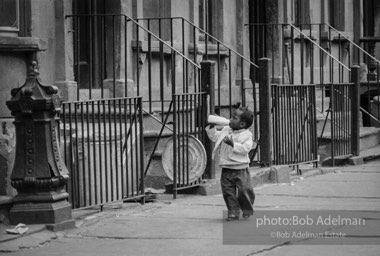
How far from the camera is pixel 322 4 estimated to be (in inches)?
1014

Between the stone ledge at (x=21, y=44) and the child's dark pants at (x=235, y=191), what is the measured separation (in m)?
2.52

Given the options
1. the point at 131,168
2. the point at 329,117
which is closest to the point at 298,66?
the point at 329,117

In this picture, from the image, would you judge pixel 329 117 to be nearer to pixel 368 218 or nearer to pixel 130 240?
pixel 368 218

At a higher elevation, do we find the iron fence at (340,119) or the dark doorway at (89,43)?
the dark doorway at (89,43)

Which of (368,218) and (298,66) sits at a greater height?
(298,66)

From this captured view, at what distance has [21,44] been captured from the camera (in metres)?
12.3

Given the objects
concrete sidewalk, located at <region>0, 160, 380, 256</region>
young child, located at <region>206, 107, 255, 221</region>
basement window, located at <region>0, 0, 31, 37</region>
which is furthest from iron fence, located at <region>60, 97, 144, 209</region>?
young child, located at <region>206, 107, 255, 221</region>

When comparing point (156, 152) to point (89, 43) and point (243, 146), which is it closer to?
point (89, 43)

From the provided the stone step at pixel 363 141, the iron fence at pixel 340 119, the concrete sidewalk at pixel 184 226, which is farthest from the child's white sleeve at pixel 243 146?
the stone step at pixel 363 141

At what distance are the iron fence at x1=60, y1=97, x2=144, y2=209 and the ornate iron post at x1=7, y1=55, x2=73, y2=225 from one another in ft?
1.80

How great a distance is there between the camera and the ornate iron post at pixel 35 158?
436 inches

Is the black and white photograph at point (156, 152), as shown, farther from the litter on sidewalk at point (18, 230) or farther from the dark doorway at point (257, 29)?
the dark doorway at point (257, 29)

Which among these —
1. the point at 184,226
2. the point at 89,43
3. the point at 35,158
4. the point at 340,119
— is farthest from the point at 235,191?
the point at 340,119

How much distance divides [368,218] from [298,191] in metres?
2.90
